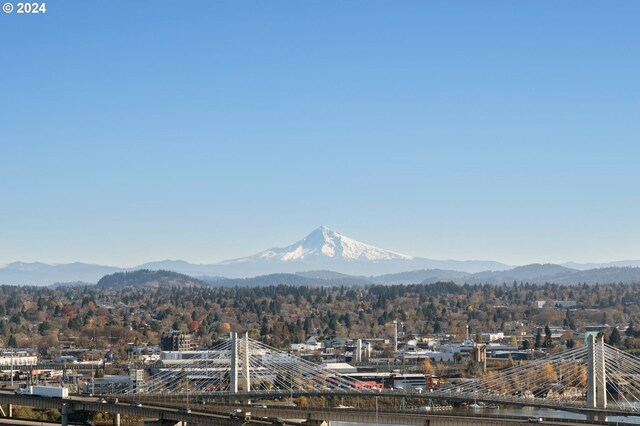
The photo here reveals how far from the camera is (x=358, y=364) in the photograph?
8506 cm

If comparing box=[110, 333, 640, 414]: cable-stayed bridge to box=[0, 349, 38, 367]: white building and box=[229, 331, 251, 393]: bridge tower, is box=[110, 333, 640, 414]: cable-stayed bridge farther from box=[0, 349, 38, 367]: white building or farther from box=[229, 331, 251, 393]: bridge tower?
box=[0, 349, 38, 367]: white building

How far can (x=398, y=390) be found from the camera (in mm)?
57688

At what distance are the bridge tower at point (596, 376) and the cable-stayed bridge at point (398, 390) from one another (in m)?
0.03

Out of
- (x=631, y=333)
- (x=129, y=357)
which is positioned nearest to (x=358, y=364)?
(x=129, y=357)

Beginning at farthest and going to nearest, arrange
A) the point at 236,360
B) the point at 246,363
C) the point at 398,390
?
the point at 398,390, the point at 246,363, the point at 236,360

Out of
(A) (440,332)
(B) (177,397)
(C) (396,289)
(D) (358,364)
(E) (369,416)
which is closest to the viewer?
(E) (369,416)

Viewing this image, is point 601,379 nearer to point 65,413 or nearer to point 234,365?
point 234,365

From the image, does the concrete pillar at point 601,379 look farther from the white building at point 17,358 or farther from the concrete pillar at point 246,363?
the white building at point 17,358

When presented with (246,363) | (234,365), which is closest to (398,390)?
(246,363)

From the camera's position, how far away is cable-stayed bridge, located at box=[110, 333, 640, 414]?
4872cm

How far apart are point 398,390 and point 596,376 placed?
12.5 m

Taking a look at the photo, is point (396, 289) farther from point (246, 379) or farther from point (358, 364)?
point (246, 379)

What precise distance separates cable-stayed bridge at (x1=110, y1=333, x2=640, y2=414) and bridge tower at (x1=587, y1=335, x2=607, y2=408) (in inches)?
1.3

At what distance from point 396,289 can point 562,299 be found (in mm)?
24543
